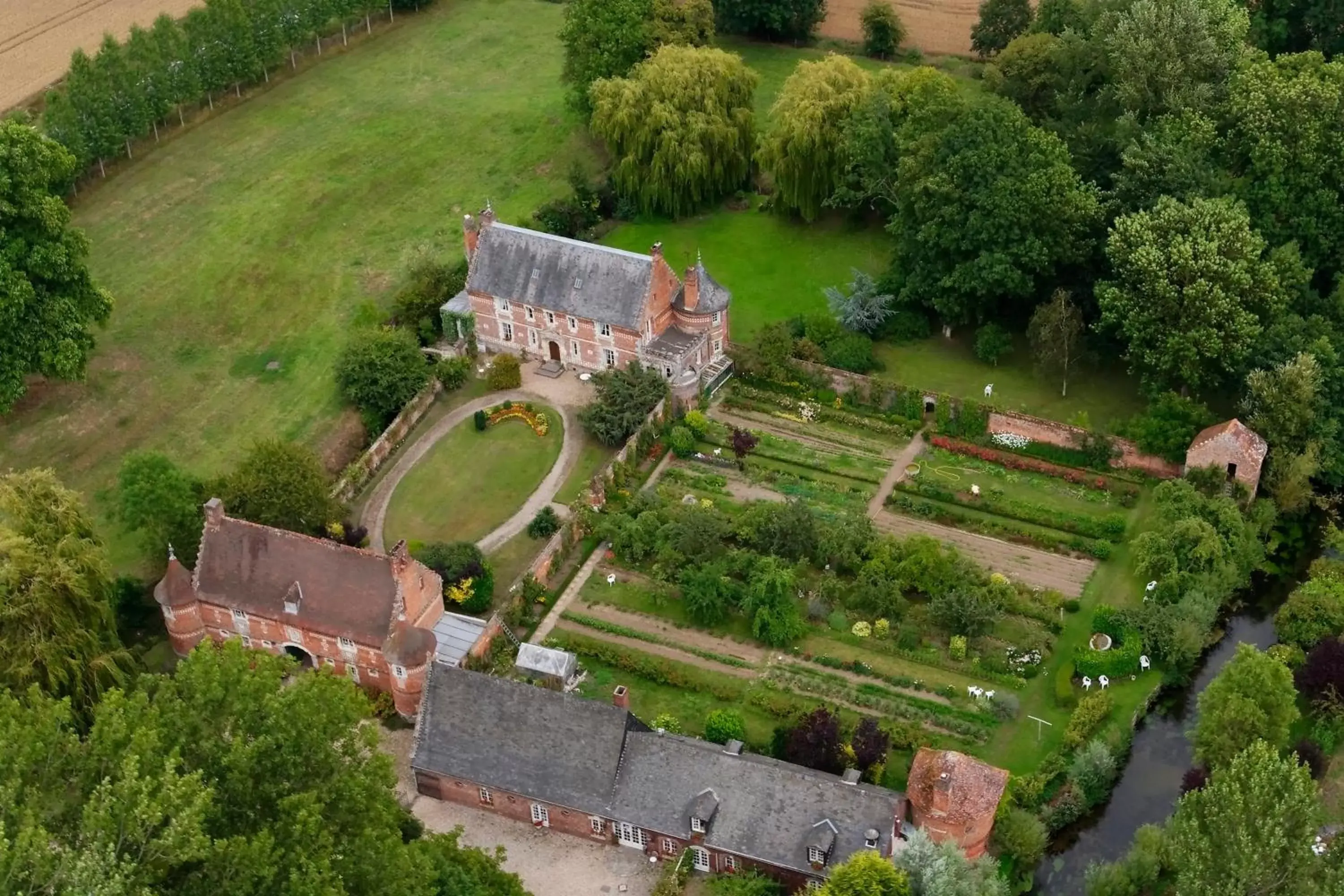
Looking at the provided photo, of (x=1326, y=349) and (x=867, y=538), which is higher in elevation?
(x=1326, y=349)

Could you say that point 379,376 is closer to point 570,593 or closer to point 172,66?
point 570,593

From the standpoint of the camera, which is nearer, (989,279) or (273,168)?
(989,279)

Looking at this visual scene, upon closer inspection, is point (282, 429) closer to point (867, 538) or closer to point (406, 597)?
point (406, 597)

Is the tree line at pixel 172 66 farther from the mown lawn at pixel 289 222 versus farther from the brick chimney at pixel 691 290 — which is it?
the brick chimney at pixel 691 290

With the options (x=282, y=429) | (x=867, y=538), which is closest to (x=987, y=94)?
(x=867, y=538)

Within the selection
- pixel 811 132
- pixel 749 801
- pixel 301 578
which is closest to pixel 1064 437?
pixel 811 132

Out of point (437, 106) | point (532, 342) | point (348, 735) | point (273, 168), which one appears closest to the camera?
point (348, 735)
